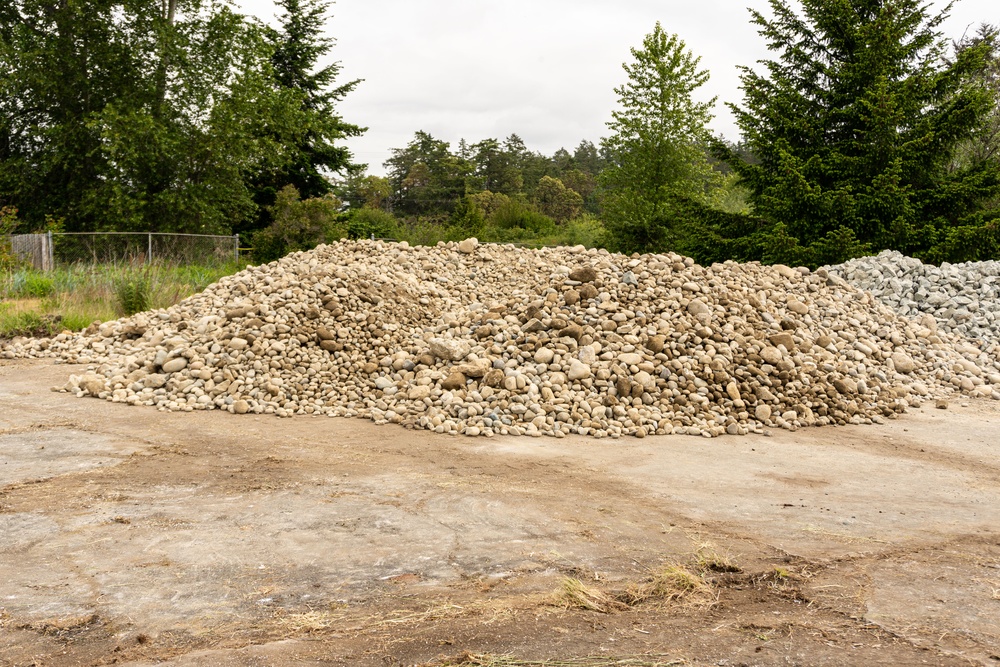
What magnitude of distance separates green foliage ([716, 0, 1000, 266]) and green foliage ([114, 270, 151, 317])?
11458 millimetres

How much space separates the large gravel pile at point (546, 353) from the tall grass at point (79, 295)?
3.36 feet

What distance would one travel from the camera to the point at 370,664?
9.35 ft

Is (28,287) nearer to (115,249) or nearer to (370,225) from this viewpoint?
(115,249)

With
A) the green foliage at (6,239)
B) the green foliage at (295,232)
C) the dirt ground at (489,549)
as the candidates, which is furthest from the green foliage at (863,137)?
the green foliage at (6,239)

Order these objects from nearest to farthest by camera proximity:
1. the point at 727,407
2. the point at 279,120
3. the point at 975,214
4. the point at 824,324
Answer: the point at 727,407
the point at 824,324
the point at 975,214
the point at 279,120

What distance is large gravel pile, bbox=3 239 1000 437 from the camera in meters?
7.29

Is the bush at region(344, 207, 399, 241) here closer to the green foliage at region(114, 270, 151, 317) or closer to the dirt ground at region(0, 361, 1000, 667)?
the green foliage at region(114, 270, 151, 317)

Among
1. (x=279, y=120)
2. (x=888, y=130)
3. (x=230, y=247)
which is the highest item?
(x=279, y=120)

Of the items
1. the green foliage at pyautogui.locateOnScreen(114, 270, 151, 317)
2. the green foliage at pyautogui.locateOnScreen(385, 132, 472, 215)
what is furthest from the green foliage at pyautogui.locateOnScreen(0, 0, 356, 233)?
the green foliage at pyautogui.locateOnScreen(385, 132, 472, 215)

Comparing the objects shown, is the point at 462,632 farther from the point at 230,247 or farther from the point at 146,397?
the point at 230,247

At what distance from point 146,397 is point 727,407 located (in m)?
6.12

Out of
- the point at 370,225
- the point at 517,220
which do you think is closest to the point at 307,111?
the point at 370,225

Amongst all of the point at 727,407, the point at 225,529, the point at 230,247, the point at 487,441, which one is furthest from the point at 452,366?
the point at 230,247

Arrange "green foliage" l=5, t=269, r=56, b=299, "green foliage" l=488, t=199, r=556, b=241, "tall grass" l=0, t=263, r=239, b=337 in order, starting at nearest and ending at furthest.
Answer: "tall grass" l=0, t=263, r=239, b=337 < "green foliage" l=5, t=269, r=56, b=299 < "green foliage" l=488, t=199, r=556, b=241
